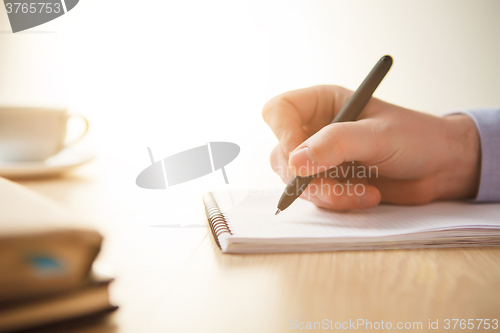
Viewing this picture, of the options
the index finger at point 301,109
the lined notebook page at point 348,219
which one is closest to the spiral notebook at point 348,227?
the lined notebook page at point 348,219

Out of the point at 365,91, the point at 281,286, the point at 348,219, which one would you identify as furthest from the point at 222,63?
the point at 281,286

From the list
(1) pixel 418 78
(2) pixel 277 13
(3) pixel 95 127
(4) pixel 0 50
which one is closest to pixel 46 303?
(3) pixel 95 127

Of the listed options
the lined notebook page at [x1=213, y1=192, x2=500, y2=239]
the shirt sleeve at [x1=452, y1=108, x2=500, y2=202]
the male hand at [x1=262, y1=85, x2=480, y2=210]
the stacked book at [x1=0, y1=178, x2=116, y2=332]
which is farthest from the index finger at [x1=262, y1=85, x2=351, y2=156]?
the stacked book at [x1=0, y1=178, x2=116, y2=332]

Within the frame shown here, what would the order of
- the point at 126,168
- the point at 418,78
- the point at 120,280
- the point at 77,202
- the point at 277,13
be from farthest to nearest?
the point at 418,78 < the point at 277,13 < the point at 126,168 < the point at 77,202 < the point at 120,280

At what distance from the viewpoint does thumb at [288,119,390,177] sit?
16.9 inches

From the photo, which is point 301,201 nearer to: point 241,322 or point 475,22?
point 241,322

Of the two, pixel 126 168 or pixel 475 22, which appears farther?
pixel 475 22

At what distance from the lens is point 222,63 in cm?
122

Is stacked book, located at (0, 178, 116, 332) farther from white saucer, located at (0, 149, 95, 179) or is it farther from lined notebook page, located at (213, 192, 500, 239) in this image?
white saucer, located at (0, 149, 95, 179)

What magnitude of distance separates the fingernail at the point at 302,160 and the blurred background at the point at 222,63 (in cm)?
34

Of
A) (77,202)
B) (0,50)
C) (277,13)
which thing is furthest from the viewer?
(277,13)

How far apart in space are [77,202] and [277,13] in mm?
1045

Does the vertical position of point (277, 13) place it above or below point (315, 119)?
above

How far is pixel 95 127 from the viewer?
1.07 m
